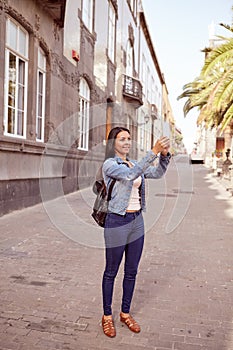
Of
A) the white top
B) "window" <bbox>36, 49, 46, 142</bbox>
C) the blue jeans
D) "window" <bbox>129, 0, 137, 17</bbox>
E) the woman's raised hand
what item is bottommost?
the blue jeans

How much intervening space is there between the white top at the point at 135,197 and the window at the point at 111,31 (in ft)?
56.8

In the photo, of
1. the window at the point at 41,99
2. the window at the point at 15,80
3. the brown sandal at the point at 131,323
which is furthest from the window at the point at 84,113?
the brown sandal at the point at 131,323

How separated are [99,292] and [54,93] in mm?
8771

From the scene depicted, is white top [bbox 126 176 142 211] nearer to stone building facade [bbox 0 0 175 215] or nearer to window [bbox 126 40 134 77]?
stone building facade [bbox 0 0 175 215]

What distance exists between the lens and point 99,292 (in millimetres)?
4383


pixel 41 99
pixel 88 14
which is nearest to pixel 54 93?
pixel 41 99

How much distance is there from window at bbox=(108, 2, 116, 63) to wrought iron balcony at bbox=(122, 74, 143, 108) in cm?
294

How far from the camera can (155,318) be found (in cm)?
374

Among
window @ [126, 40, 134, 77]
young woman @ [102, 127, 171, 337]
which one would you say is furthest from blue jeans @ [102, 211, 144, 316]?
window @ [126, 40, 134, 77]

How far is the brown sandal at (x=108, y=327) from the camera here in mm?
3355

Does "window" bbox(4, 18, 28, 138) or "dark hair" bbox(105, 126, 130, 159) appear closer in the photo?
"dark hair" bbox(105, 126, 130, 159)

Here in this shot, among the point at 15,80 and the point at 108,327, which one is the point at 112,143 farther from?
the point at 15,80

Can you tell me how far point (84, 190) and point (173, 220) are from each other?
6.36 meters

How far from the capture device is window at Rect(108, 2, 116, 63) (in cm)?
1938
